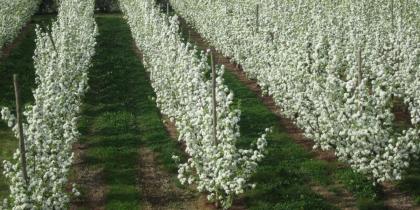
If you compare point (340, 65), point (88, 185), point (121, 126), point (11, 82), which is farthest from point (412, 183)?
point (11, 82)

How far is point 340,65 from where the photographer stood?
54.3 ft

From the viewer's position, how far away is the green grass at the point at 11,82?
1881 cm

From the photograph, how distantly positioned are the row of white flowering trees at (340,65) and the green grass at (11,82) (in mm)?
9616

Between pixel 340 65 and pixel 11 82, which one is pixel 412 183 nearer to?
pixel 340 65

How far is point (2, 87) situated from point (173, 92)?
39.0 ft

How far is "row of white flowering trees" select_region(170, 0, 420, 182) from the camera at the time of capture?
13.5 m

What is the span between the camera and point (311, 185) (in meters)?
15.5

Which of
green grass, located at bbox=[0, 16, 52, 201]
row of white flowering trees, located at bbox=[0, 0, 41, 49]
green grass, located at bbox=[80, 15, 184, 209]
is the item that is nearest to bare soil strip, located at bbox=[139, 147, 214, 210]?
green grass, located at bbox=[80, 15, 184, 209]

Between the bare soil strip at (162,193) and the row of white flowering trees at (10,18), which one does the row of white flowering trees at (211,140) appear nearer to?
the bare soil strip at (162,193)

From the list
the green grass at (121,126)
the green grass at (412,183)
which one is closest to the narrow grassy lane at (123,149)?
the green grass at (121,126)

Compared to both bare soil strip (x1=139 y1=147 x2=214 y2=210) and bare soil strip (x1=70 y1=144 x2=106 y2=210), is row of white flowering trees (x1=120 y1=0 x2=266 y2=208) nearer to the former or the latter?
bare soil strip (x1=139 y1=147 x2=214 y2=210)

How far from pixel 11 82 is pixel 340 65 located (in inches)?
721

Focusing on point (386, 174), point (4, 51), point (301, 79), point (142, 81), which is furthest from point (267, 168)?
point (4, 51)

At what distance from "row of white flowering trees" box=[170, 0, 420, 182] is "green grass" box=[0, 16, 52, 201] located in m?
9.62
